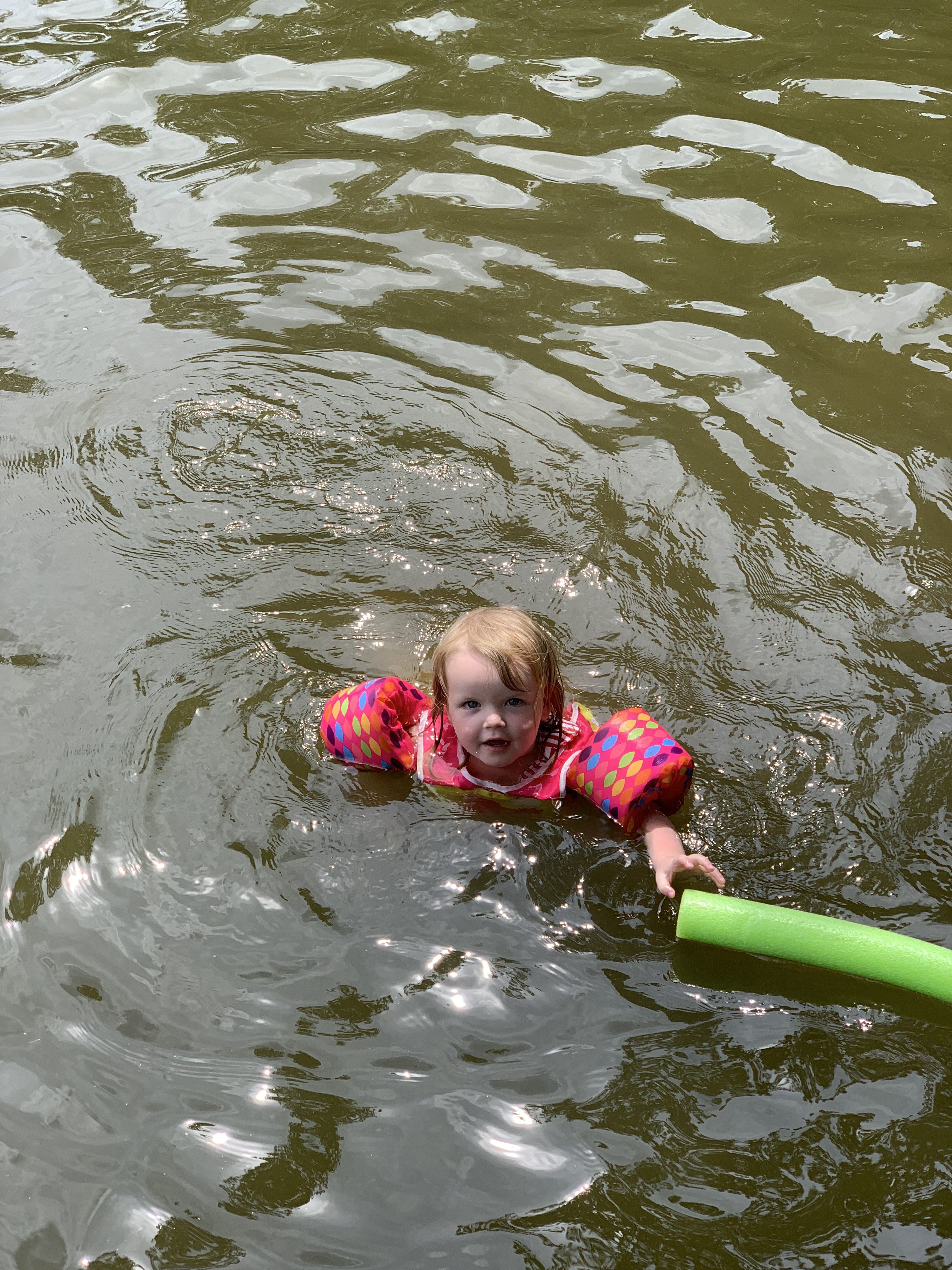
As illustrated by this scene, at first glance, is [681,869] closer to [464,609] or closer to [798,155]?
[464,609]

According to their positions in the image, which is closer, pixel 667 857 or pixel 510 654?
pixel 667 857

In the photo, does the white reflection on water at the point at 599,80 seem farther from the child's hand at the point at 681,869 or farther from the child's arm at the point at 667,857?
the child's hand at the point at 681,869

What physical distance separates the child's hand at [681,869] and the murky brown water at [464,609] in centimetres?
17

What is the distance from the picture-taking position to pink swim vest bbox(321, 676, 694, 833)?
340cm

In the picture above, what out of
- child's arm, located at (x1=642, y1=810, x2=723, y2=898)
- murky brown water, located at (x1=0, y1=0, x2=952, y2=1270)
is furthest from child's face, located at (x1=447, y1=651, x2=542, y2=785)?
child's arm, located at (x1=642, y1=810, x2=723, y2=898)

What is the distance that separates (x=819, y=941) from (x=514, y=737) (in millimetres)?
1038

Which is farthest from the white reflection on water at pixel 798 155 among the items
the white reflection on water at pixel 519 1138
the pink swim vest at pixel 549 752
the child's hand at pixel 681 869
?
the white reflection on water at pixel 519 1138

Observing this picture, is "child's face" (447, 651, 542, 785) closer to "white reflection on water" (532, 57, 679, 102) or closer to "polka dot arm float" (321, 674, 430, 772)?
"polka dot arm float" (321, 674, 430, 772)

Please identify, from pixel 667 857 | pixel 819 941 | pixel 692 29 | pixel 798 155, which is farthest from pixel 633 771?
pixel 692 29

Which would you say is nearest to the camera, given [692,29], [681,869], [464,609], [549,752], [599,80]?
[681,869]

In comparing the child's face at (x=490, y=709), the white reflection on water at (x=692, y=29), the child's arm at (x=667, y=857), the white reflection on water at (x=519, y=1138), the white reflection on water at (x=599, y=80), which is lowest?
the white reflection on water at (x=519, y=1138)

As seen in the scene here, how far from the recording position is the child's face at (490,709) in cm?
344

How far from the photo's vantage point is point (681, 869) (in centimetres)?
321

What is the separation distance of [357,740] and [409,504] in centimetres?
135
